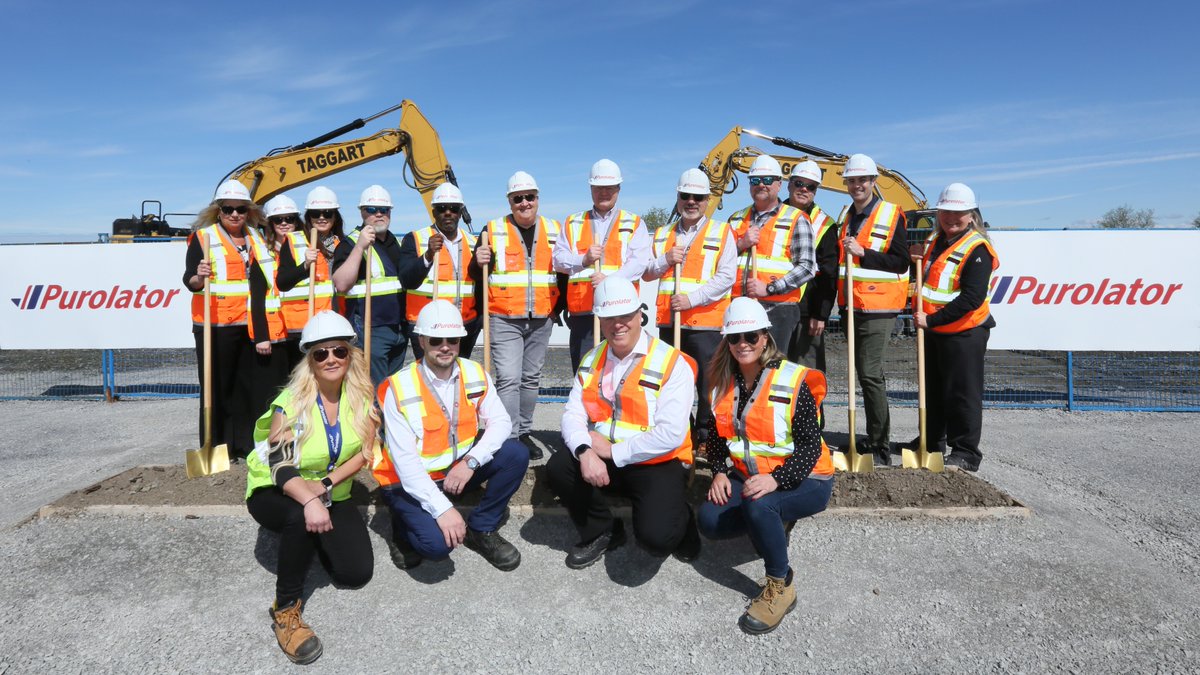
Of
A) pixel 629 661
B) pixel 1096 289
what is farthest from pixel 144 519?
pixel 1096 289

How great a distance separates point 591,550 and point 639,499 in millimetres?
430

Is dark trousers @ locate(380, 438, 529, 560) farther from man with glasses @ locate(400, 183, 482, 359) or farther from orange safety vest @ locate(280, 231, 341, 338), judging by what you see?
orange safety vest @ locate(280, 231, 341, 338)

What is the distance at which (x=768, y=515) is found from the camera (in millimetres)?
3613

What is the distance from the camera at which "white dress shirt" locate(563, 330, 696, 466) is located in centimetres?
398

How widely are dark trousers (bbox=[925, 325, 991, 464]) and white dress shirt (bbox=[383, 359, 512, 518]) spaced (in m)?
3.48

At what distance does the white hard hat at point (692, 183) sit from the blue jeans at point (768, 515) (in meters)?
2.12

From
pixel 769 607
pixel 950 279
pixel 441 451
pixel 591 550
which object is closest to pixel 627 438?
pixel 591 550

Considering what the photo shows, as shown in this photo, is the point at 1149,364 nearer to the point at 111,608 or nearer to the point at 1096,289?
the point at 1096,289

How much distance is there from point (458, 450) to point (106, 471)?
157 inches

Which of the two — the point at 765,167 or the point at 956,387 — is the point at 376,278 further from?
the point at 956,387

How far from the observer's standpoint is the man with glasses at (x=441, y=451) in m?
3.85

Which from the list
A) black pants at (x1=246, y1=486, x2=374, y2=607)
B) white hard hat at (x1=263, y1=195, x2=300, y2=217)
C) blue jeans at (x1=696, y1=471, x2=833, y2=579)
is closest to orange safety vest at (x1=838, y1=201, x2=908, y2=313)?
blue jeans at (x1=696, y1=471, x2=833, y2=579)

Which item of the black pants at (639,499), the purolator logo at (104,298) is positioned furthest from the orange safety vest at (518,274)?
the purolator logo at (104,298)

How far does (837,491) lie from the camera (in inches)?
193
